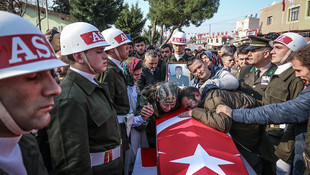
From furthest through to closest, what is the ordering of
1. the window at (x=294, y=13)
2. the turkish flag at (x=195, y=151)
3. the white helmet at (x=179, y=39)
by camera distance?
the window at (x=294, y=13) → the white helmet at (x=179, y=39) → the turkish flag at (x=195, y=151)

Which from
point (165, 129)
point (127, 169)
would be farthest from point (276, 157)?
point (127, 169)

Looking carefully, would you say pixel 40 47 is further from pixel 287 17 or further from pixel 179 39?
pixel 287 17

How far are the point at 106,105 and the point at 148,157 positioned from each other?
154 centimetres

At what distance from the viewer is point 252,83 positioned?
369 cm

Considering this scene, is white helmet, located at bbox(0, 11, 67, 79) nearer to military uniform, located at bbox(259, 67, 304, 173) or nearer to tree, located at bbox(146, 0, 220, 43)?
military uniform, located at bbox(259, 67, 304, 173)

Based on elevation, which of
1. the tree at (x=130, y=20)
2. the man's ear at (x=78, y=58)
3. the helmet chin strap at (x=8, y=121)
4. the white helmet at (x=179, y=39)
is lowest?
the helmet chin strap at (x=8, y=121)

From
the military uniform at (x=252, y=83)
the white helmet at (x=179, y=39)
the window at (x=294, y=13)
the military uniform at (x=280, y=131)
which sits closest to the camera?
the military uniform at (x=280, y=131)

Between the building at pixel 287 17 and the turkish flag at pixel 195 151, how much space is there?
24745 millimetres

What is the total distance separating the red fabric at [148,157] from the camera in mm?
2982

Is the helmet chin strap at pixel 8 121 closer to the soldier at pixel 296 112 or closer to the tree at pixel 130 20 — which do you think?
the soldier at pixel 296 112

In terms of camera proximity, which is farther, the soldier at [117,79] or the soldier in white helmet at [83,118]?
the soldier at [117,79]

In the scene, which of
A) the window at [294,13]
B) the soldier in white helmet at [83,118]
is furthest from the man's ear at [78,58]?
the window at [294,13]

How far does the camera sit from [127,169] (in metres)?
3.11

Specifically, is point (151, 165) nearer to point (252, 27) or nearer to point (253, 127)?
point (253, 127)
